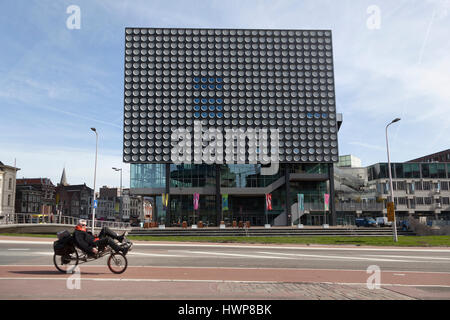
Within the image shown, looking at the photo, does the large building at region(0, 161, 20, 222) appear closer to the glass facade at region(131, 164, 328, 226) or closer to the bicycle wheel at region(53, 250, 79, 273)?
the glass facade at region(131, 164, 328, 226)

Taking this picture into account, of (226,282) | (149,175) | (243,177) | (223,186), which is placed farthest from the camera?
(243,177)

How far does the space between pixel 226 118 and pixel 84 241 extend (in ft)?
166

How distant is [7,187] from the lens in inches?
2830

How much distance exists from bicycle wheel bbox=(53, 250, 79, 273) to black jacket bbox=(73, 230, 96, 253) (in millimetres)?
451

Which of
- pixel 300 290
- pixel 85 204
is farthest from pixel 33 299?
pixel 85 204

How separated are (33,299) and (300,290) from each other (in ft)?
17.9

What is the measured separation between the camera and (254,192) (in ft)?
203

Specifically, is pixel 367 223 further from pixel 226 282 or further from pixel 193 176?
pixel 226 282

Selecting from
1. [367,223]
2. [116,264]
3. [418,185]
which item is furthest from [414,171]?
[116,264]

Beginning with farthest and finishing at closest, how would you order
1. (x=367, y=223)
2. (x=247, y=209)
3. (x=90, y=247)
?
(x=247, y=209) → (x=367, y=223) → (x=90, y=247)

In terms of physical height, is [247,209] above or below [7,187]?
below

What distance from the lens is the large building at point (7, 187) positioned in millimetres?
70125

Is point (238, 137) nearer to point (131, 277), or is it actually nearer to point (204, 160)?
point (204, 160)

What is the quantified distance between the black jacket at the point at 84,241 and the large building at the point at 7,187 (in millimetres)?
70930
